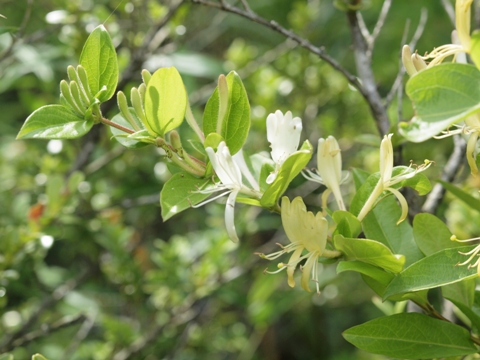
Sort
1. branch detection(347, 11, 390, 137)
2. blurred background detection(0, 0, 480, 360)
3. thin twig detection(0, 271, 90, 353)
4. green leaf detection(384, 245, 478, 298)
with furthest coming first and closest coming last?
blurred background detection(0, 0, 480, 360) → thin twig detection(0, 271, 90, 353) → branch detection(347, 11, 390, 137) → green leaf detection(384, 245, 478, 298)

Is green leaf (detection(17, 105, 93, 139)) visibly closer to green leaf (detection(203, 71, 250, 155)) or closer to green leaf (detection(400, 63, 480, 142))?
green leaf (detection(203, 71, 250, 155))

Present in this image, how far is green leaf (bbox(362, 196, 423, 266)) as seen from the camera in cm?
57

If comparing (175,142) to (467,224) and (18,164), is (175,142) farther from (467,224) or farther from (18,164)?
(18,164)

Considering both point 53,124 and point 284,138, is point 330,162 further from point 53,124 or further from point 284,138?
point 53,124

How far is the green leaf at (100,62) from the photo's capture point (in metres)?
0.51

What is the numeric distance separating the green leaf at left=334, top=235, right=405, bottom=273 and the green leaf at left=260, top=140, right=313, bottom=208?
6 centimetres

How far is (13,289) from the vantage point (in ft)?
3.76

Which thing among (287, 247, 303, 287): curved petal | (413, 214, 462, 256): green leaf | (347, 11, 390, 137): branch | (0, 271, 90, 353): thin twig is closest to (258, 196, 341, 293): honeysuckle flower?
(287, 247, 303, 287): curved petal

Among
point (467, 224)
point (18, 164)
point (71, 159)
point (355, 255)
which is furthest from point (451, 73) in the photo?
point (18, 164)

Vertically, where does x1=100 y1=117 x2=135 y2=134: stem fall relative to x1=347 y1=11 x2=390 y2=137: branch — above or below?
above

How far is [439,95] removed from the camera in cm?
37

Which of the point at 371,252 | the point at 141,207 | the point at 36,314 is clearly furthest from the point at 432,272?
the point at 141,207

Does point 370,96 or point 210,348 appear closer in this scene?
point 370,96

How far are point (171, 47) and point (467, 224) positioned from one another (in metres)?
0.69
